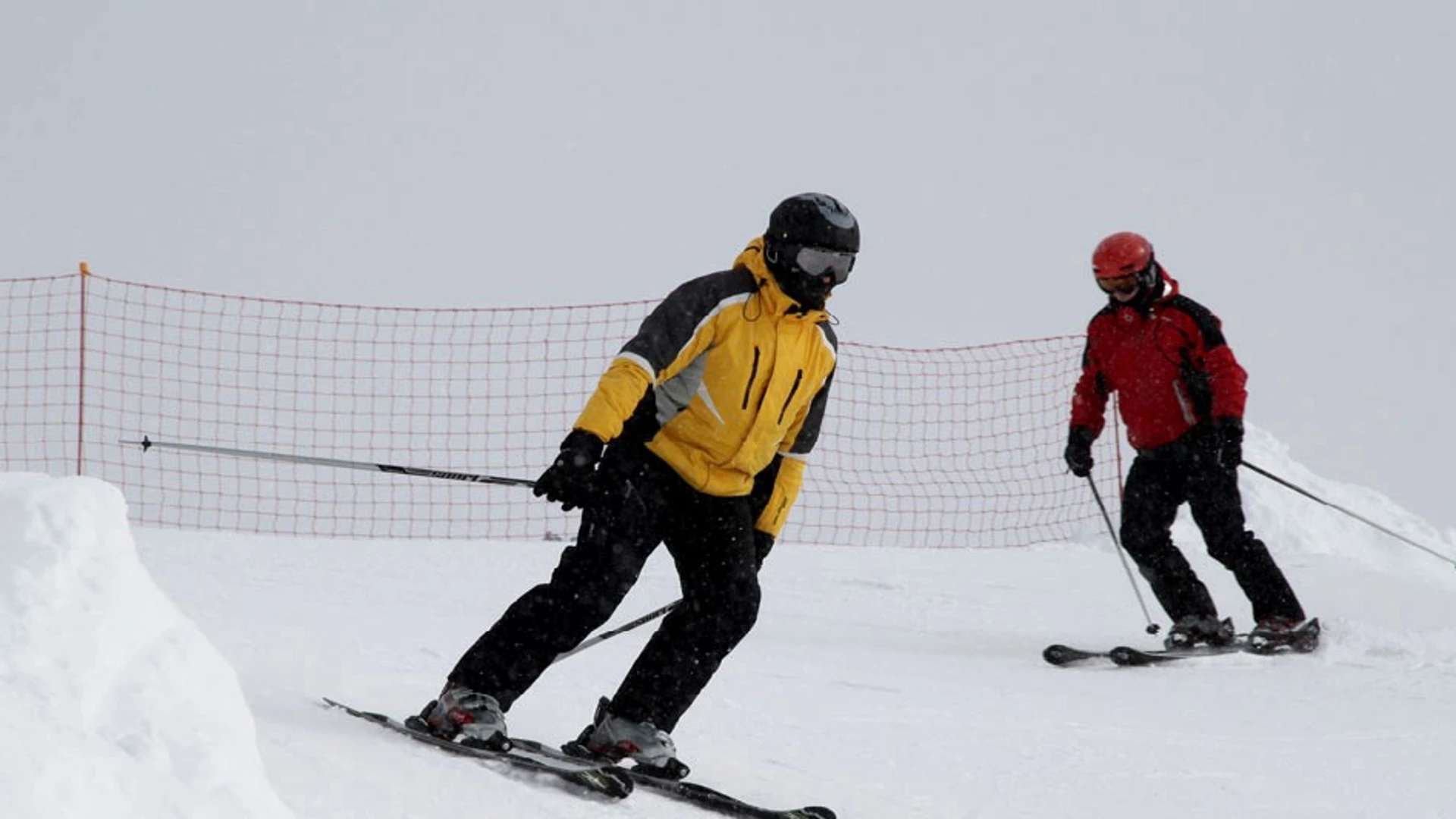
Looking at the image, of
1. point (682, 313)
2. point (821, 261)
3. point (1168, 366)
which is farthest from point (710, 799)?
point (1168, 366)

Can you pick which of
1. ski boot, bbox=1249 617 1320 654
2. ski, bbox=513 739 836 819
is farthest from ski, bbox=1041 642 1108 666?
ski, bbox=513 739 836 819

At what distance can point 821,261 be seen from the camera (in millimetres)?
4035

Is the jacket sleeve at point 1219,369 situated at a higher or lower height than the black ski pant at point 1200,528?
higher

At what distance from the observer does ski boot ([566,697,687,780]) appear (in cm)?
397

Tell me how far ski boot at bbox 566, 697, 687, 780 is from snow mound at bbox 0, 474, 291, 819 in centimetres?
147

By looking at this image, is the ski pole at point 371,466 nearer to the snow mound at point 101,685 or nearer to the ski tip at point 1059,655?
the snow mound at point 101,685

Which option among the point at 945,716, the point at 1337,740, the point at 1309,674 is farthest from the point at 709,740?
the point at 1309,674

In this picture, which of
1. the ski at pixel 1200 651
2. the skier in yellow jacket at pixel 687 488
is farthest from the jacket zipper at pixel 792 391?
the ski at pixel 1200 651

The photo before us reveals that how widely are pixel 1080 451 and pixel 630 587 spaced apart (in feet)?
12.5

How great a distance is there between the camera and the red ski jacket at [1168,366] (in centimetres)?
711

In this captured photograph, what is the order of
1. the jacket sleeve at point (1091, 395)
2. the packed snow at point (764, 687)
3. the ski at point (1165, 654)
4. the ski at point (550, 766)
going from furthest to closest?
the jacket sleeve at point (1091, 395) < the ski at point (1165, 654) < the ski at point (550, 766) < the packed snow at point (764, 687)

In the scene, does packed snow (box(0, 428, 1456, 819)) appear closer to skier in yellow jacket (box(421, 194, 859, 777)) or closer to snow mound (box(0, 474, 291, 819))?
snow mound (box(0, 474, 291, 819))

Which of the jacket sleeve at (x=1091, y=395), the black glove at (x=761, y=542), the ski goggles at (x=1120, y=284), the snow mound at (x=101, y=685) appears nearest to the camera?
→ the snow mound at (x=101, y=685)

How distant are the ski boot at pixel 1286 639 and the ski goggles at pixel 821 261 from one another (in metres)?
3.86
